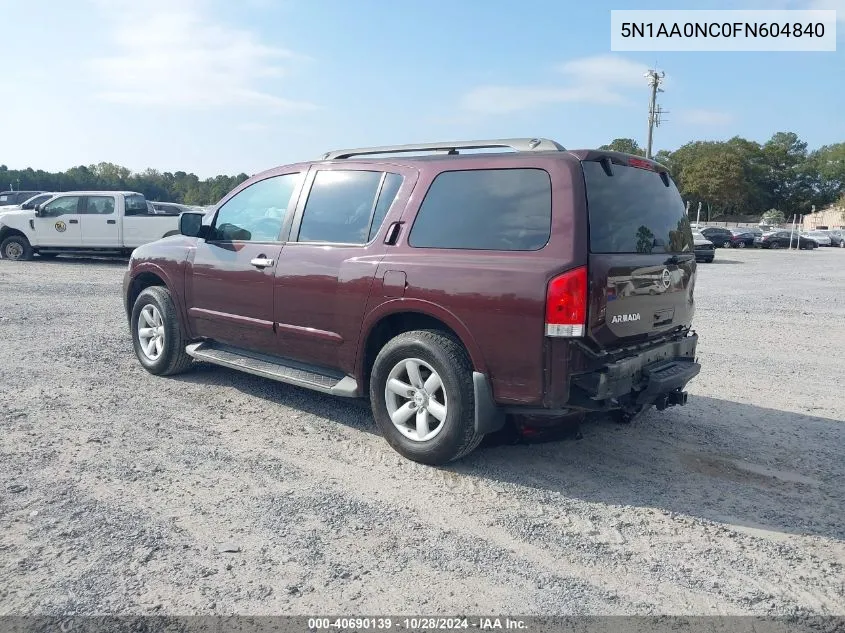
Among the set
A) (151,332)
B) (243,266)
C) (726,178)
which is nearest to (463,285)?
(243,266)

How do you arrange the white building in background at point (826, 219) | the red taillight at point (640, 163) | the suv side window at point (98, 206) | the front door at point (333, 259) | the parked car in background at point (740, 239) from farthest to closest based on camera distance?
the white building in background at point (826, 219) → the parked car in background at point (740, 239) → the suv side window at point (98, 206) → the front door at point (333, 259) → the red taillight at point (640, 163)

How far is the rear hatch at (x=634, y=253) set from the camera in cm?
396

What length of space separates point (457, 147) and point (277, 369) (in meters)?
2.12

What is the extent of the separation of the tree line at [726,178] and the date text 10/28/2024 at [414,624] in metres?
59.8

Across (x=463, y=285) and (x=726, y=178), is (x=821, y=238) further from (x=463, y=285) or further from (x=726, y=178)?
(x=463, y=285)

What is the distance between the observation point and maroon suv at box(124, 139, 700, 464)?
3.92 m

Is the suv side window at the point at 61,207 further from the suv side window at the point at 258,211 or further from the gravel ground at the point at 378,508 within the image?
the suv side window at the point at 258,211

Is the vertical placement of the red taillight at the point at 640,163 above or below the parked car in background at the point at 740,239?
above

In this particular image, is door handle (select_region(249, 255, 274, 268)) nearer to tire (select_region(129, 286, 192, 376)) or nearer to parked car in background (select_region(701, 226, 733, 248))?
tire (select_region(129, 286, 192, 376))

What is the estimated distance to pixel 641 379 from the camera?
4305 mm

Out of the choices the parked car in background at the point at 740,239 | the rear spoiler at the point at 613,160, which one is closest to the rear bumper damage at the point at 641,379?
the rear spoiler at the point at 613,160

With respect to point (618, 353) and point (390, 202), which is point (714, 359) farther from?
point (390, 202)

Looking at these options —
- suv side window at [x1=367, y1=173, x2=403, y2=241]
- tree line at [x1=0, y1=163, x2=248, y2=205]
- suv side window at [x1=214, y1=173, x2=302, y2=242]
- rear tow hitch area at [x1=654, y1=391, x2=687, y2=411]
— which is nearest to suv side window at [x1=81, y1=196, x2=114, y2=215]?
suv side window at [x1=214, y1=173, x2=302, y2=242]

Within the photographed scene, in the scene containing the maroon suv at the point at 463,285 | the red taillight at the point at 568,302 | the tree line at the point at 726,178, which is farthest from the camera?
the tree line at the point at 726,178
